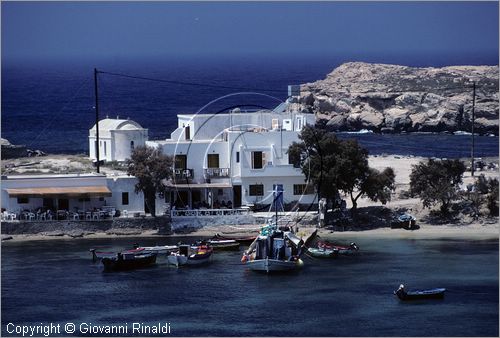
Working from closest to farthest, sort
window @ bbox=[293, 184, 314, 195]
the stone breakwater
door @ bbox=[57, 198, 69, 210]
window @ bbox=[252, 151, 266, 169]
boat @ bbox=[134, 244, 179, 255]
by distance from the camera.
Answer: boat @ bbox=[134, 244, 179, 255], the stone breakwater, door @ bbox=[57, 198, 69, 210], window @ bbox=[293, 184, 314, 195], window @ bbox=[252, 151, 266, 169]

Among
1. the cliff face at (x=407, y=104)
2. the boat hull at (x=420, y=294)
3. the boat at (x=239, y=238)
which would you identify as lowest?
the boat hull at (x=420, y=294)

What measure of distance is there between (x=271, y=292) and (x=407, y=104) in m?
77.0

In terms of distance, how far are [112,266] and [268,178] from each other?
14.2m

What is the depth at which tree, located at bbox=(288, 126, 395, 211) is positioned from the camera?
79250 mm

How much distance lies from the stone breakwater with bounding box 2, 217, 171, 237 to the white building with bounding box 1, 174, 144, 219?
0.98 metres

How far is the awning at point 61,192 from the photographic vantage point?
259 ft

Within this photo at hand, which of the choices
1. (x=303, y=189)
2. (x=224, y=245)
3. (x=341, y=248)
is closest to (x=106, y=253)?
(x=224, y=245)

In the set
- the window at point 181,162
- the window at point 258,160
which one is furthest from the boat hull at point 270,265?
the window at point 181,162

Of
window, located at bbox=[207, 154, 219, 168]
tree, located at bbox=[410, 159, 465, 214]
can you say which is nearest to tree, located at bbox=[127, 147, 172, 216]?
window, located at bbox=[207, 154, 219, 168]

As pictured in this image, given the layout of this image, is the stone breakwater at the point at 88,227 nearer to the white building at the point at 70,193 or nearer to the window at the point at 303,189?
the white building at the point at 70,193

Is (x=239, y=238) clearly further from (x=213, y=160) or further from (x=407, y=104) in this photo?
(x=407, y=104)

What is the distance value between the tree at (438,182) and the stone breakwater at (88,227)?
503 inches

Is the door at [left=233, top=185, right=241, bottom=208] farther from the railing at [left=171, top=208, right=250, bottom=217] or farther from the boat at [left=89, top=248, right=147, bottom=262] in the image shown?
the boat at [left=89, top=248, right=147, bottom=262]

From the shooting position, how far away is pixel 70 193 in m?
79.1
